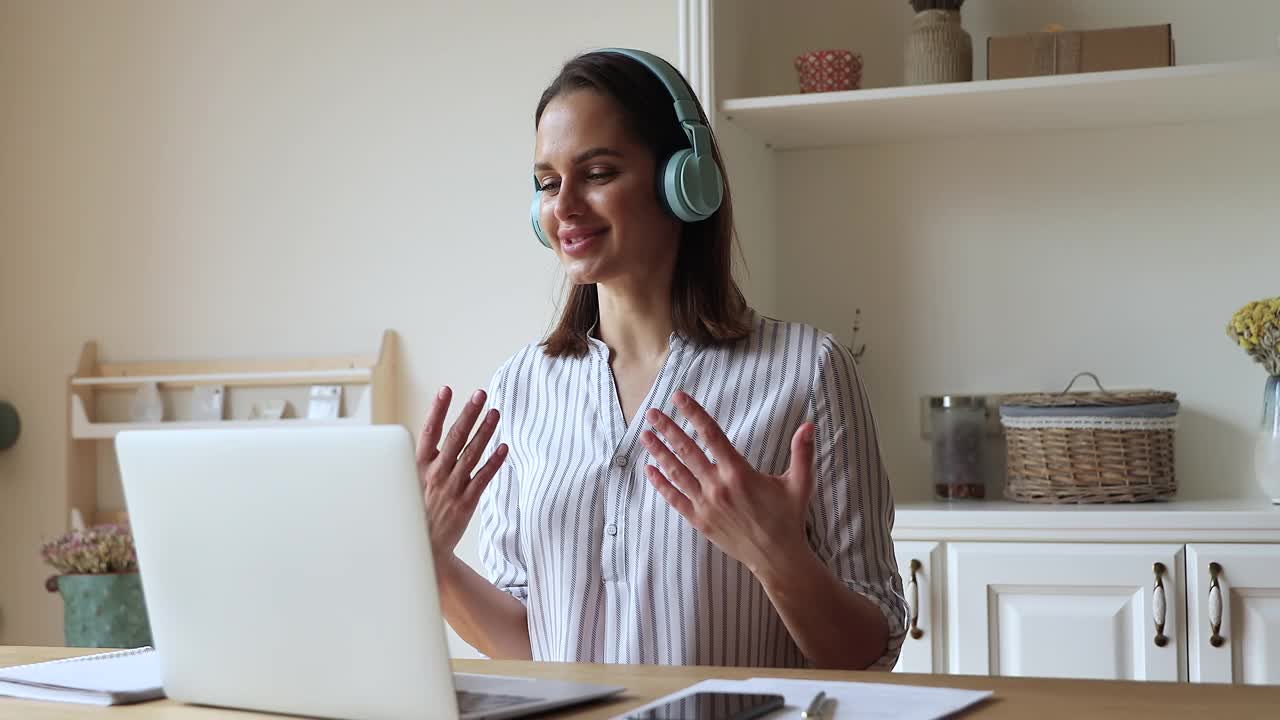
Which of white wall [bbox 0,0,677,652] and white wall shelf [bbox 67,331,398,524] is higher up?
white wall [bbox 0,0,677,652]

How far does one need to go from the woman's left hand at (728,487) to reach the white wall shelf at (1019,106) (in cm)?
130

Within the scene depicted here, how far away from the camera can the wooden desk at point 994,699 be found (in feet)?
2.65

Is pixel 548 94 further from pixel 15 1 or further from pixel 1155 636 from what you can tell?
pixel 15 1

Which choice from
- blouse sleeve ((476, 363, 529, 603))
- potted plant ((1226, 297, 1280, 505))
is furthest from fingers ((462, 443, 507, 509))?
potted plant ((1226, 297, 1280, 505))

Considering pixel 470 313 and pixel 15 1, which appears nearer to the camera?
pixel 470 313

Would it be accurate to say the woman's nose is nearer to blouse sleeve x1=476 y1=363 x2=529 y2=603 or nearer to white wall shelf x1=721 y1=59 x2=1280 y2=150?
blouse sleeve x1=476 y1=363 x2=529 y2=603

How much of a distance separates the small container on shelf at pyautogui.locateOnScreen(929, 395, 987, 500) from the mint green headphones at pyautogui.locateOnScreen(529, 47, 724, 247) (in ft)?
3.73

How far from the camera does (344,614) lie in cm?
81

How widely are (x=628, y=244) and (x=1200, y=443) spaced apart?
147 cm

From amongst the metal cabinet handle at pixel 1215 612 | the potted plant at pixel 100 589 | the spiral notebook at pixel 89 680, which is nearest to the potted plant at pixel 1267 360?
the metal cabinet handle at pixel 1215 612

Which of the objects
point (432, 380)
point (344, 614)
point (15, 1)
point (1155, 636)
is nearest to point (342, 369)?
point (432, 380)

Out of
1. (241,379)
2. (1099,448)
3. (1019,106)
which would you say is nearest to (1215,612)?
(1099,448)

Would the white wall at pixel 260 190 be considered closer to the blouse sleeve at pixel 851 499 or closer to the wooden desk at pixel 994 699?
the blouse sleeve at pixel 851 499

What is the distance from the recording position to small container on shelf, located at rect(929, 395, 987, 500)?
2.40m
